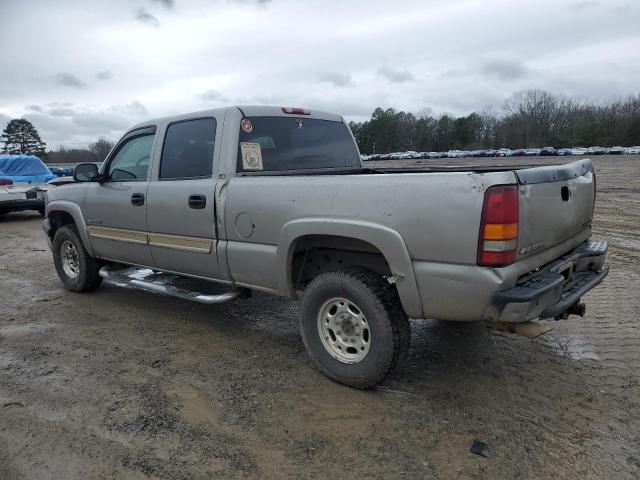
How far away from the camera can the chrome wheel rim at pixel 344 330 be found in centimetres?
345

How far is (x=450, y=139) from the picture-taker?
9975 cm

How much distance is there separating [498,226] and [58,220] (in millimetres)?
5529

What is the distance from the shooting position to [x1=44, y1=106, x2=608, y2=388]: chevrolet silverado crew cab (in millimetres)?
2836

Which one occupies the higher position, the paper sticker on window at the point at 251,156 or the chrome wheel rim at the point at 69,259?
the paper sticker on window at the point at 251,156

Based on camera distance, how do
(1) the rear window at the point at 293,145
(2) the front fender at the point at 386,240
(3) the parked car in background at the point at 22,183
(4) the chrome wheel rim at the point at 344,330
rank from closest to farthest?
(2) the front fender at the point at 386,240 < (4) the chrome wheel rim at the point at 344,330 < (1) the rear window at the point at 293,145 < (3) the parked car in background at the point at 22,183

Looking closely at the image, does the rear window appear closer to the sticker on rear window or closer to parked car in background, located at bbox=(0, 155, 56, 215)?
the sticker on rear window

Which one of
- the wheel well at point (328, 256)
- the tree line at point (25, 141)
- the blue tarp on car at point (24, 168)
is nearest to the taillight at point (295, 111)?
the wheel well at point (328, 256)

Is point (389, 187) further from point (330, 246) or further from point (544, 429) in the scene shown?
point (544, 429)

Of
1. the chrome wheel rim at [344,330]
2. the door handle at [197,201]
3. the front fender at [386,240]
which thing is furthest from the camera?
the door handle at [197,201]

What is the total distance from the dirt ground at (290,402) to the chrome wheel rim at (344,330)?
255 mm

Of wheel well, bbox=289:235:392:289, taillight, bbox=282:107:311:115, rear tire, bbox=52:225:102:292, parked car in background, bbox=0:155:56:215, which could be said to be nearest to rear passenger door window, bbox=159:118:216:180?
taillight, bbox=282:107:311:115

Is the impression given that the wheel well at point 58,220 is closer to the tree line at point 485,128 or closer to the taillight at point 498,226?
the taillight at point 498,226

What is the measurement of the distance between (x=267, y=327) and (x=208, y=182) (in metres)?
1.56

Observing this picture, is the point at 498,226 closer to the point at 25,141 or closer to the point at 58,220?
the point at 58,220
